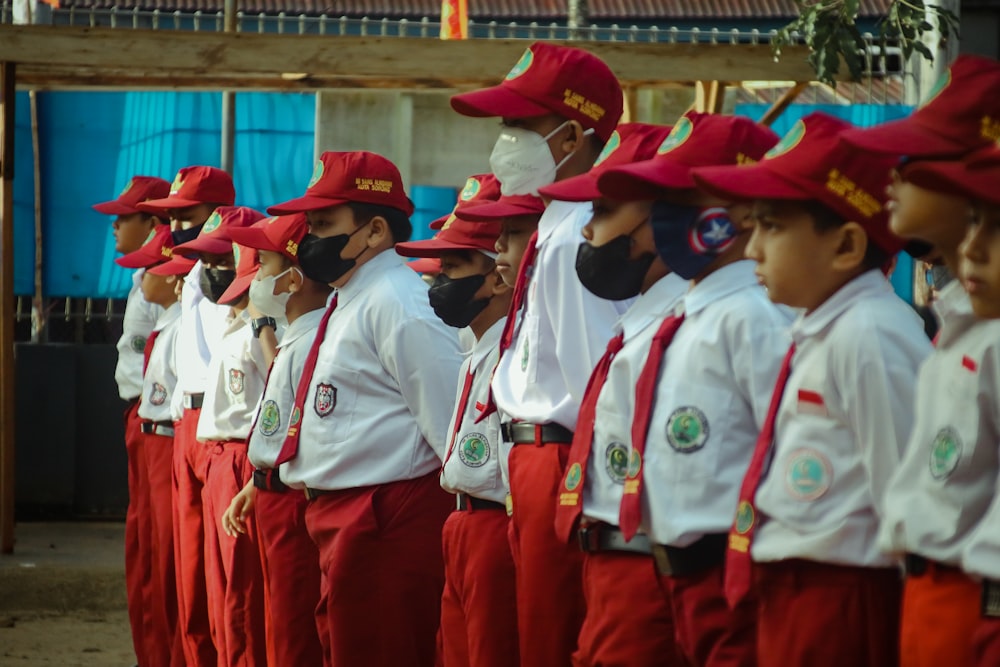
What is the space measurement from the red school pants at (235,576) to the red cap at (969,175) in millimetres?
3842

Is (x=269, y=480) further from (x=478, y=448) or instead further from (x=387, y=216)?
(x=478, y=448)

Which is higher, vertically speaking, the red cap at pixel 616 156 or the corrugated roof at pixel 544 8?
the corrugated roof at pixel 544 8

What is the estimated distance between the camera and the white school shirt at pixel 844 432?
323 centimetres

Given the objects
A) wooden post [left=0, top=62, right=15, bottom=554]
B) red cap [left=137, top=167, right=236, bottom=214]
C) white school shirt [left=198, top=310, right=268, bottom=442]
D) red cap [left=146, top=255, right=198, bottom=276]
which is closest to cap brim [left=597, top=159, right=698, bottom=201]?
white school shirt [left=198, top=310, right=268, bottom=442]

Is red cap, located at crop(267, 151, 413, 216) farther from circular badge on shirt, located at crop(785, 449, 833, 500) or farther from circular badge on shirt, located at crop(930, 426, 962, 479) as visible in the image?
circular badge on shirt, located at crop(930, 426, 962, 479)

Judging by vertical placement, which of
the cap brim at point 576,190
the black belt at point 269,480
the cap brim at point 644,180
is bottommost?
the black belt at point 269,480

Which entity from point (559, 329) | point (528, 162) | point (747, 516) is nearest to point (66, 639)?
point (528, 162)

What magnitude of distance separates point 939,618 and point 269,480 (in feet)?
11.0

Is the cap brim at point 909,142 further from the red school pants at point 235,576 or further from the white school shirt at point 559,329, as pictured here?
the red school pants at point 235,576

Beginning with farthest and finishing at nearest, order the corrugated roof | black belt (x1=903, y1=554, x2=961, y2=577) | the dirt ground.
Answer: the corrugated roof, the dirt ground, black belt (x1=903, y1=554, x2=961, y2=577)

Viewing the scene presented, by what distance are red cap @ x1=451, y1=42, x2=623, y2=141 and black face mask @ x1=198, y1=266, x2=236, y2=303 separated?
2.62m

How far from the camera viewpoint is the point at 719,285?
381cm

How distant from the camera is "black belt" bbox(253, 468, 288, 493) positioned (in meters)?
5.92

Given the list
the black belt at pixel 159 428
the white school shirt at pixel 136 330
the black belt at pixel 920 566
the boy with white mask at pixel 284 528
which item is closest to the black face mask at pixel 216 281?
the black belt at pixel 159 428
